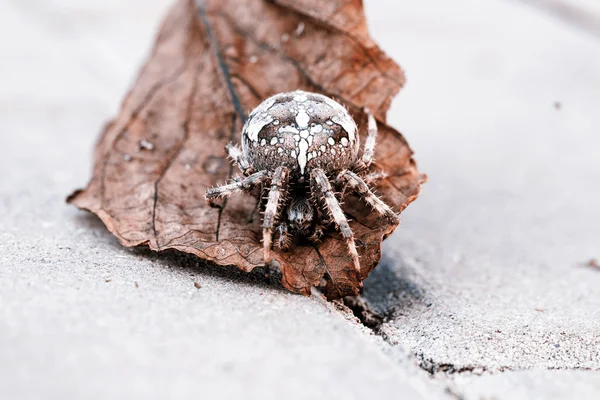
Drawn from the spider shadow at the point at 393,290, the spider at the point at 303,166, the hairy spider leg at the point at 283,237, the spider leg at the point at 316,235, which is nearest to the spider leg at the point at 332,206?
the spider at the point at 303,166

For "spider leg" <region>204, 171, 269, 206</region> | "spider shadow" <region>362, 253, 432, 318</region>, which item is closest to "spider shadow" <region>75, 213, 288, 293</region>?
"spider leg" <region>204, 171, 269, 206</region>

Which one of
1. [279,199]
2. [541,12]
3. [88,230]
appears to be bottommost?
[88,230]

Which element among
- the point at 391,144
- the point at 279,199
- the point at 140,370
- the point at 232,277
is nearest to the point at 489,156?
the point at 391,144

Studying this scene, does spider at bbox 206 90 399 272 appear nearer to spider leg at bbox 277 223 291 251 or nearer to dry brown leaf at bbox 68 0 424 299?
spider leg at bbox 277 223 291 251

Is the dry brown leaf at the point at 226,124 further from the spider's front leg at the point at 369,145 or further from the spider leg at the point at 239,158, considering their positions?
the spider leg at the point at 239,158

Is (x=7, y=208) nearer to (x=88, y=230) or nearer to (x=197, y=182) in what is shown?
(x=88, y=230)

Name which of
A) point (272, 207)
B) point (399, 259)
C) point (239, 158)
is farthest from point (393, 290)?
point (239, 158)

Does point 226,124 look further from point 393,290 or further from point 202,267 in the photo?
point 393,290
